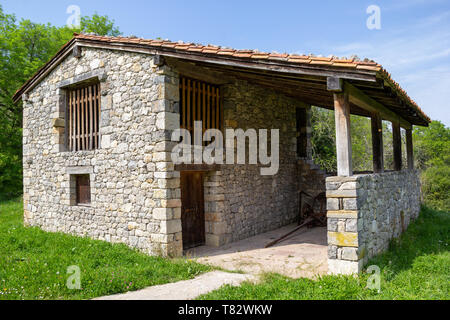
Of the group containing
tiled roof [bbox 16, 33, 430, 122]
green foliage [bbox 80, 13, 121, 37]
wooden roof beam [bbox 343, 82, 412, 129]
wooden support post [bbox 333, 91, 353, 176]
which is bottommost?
wooden support post [bbox 333, 91, 353, 176]

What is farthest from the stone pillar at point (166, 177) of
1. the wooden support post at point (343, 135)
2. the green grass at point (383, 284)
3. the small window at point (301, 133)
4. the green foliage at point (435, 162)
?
the green foliage at point (435, 162)

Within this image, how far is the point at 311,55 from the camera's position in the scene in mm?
5191

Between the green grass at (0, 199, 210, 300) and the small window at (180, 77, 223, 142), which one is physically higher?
the small window at (180, 77, 223, 142)

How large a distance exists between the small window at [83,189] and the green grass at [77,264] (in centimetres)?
104

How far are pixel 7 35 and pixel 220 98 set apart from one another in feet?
56.5

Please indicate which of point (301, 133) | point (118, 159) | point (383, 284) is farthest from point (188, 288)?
point (301, 133)

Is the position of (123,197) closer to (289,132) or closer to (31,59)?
(289,132)

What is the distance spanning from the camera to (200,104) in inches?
307

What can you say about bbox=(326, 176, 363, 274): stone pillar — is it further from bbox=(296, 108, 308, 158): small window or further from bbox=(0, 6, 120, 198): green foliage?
bbox=(0, 6, 120, 198): green foliage

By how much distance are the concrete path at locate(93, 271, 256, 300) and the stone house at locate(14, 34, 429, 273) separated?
135 centimetres

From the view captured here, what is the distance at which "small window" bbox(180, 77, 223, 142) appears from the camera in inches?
293

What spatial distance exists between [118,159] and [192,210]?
6.65 ft

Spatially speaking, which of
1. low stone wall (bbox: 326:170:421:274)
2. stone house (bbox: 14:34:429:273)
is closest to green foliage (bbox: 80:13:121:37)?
stone house (bbox: 14:34:429:273)

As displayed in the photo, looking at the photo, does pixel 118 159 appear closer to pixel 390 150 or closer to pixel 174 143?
pixel 174 143
